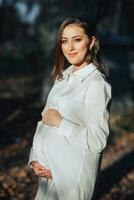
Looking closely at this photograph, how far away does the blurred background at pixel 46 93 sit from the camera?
7533mm

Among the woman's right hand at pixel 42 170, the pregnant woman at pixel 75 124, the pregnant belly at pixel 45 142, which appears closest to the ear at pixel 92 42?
the pregnant woman at pixel 75 124

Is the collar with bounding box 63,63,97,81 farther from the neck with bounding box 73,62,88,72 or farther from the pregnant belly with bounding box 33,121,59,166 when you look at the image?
the pregnant belly with bounding box 33,121,59,166

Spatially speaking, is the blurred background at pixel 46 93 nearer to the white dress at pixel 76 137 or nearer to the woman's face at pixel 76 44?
A: the woman's face at pixel 76 44

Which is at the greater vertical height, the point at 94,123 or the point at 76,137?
the point at 94,123

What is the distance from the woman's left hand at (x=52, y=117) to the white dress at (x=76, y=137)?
0.03 metres

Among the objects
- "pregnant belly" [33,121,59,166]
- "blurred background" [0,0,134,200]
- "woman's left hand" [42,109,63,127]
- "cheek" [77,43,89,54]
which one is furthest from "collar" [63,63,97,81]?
"blurred background" [0,0,134,200]

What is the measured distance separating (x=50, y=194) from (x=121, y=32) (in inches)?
787

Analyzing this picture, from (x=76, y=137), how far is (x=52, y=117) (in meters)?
0.28

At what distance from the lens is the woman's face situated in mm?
3719

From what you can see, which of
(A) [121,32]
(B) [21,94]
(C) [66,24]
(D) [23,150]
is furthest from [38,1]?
(C) [66,24]

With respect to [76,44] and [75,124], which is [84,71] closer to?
[76,44]

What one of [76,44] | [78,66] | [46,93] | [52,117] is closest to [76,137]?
[52,117]

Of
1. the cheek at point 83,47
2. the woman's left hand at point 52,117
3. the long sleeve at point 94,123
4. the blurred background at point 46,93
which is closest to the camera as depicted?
the long sleeve at point 94,123

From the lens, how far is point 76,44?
372cm
